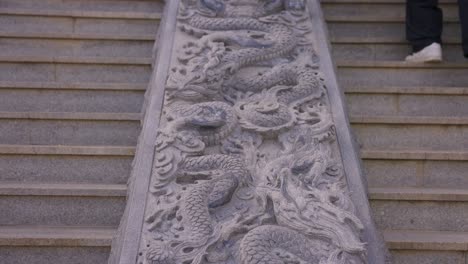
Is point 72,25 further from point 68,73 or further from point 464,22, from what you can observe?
point 464,22

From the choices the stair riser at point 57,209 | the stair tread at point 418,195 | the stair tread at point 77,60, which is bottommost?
the stair riser at point 57,209

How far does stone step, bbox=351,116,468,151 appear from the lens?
4074 millimetres

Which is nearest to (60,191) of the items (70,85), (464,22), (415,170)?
(70,85)

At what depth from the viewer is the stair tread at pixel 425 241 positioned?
3.22m

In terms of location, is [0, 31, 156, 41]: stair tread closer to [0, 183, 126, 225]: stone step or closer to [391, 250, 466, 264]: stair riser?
[0, 183, 126, 225]: stone step

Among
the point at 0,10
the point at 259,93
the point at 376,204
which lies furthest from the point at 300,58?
the point at 0,10

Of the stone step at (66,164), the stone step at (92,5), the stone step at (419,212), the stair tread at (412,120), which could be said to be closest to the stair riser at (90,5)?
the stone step at (92,5)

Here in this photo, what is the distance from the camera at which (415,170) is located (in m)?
3.84

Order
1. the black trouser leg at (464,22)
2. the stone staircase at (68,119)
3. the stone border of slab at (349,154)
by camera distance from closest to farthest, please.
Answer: the stone border of slab at (349,154) < the stone staircase at (68,119) < the black trouser leg at (464,22)

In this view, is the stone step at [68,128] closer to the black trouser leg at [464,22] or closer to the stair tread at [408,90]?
the stair tread at [408,90]

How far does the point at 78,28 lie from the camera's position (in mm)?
5219

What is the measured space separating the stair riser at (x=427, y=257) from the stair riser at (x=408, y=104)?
1.35m

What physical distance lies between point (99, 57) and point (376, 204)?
2230 mm

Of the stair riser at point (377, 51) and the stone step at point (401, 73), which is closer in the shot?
the stone step at point (401, 73)
